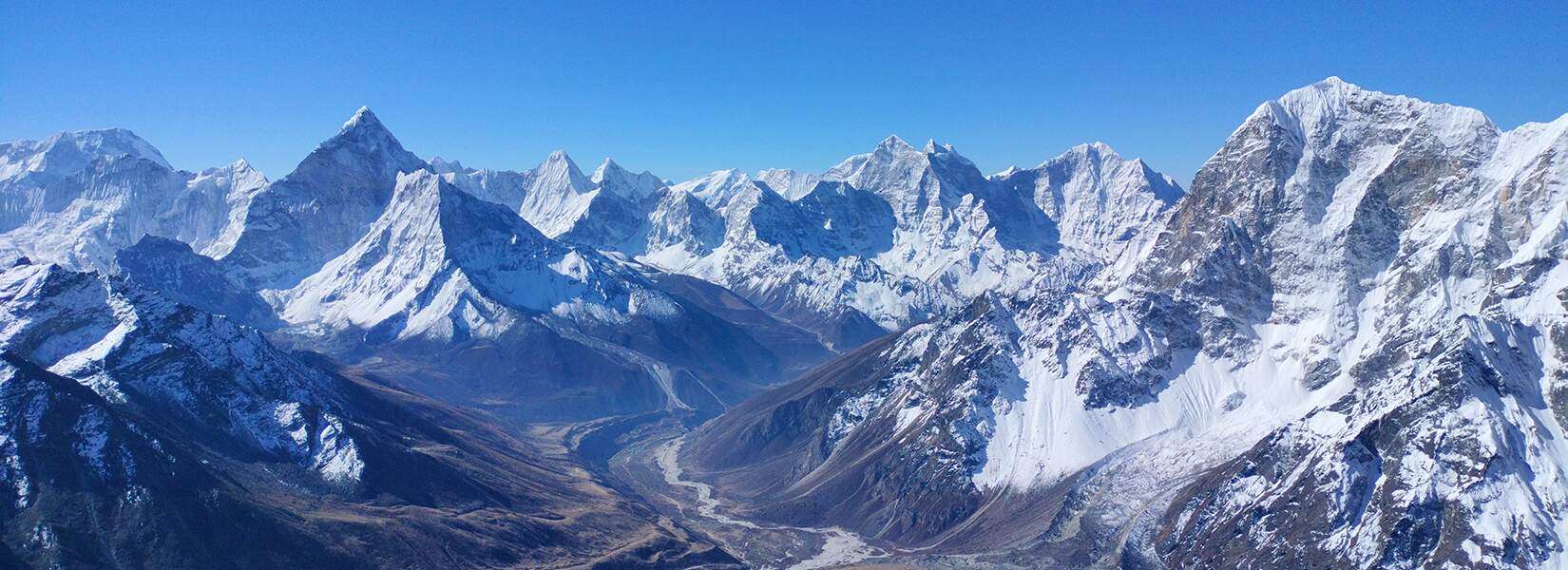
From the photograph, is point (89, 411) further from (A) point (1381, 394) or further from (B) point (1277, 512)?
(A) point (1381, 394)

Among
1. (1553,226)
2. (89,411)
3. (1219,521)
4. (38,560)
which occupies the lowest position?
(38,560)

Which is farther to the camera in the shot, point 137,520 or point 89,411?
point 89,411

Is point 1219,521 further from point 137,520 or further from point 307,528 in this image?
point 137,520

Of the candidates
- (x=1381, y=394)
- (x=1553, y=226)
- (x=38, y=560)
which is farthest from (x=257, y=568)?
(x=1553, y=226)

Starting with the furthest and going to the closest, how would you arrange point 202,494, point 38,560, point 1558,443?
point 202,494 < point 1558,443 < point 38,560

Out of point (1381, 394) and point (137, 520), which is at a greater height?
point (1381, 394)

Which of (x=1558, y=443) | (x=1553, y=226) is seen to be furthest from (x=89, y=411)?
(x=1553, y=226)

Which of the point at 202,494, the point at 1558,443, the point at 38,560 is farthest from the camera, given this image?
the point at 202,494

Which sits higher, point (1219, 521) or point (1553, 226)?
point (1553, 226)

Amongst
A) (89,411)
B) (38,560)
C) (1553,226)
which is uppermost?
(1553,226)
